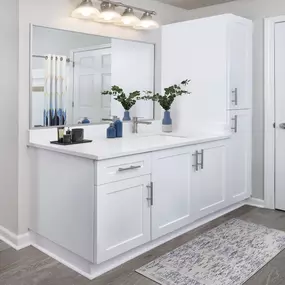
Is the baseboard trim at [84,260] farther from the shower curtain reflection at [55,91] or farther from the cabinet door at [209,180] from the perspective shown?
the shower curtain reflection at [55,91]

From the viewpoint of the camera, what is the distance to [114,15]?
3.16 m

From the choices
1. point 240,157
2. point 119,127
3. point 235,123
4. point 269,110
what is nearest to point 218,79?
point 235,123

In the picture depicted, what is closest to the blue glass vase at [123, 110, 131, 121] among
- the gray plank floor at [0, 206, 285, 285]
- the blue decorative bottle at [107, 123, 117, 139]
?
the blue decorative bottle at [107, 123, 117, 139]

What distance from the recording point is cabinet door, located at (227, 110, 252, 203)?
11.8 feet

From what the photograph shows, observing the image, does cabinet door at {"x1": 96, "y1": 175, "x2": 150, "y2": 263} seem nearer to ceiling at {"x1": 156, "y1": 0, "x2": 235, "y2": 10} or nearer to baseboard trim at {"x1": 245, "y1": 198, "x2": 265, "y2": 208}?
baseboard trim at {"x1": 245, "y1": 198, "x2": 265, "y2": 208}

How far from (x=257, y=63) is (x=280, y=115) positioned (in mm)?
593

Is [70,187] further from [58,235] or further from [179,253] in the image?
[179,253]

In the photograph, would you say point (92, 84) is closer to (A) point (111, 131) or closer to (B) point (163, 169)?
(A) point (111, 131)

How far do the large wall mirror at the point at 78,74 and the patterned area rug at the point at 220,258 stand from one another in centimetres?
138

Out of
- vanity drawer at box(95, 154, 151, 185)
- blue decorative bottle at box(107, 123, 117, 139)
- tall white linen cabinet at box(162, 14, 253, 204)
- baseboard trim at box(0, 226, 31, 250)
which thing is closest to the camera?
vanity drawer at box(95, 154, 151, 185)

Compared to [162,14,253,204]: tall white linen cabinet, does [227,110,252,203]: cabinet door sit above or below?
below

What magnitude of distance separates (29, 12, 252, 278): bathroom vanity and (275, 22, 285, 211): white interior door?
0.27 metres

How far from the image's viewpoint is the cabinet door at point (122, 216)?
2.36 meters

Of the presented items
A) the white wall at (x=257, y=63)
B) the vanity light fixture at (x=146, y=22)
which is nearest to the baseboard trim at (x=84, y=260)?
the white wall at (x=257, y=63)
